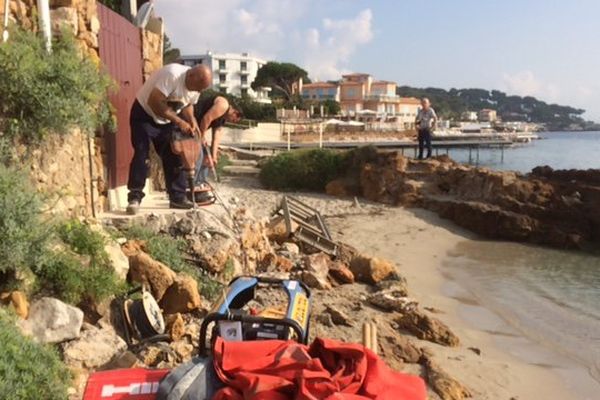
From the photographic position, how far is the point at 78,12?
6.22 m

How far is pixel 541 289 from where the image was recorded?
11.0 m

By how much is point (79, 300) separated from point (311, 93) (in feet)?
301

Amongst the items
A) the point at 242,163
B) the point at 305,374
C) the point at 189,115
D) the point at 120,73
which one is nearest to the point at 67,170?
the point at 189,115

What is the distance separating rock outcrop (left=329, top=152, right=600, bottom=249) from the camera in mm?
15852

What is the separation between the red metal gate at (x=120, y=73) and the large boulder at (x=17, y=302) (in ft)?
10.3

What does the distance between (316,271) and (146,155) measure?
318 cm

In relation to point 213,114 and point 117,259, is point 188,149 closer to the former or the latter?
point 213,114

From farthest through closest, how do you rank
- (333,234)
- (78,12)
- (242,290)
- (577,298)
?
(333,234) < (577,298) < (78,12) < (242,290)

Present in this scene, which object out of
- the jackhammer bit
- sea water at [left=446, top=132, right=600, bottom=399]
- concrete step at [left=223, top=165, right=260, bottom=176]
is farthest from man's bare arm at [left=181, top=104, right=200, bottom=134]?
concrete step at [left=223, top=165, right=260, bottom=176]

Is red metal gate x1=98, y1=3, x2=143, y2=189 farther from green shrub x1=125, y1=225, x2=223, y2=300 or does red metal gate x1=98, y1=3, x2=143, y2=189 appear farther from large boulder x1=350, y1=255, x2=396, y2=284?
large boulder x1=350, y1=255, x2=396, y2=284

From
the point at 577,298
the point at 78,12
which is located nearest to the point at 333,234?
the point at 577,298

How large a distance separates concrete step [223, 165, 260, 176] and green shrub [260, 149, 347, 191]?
4.49 ft

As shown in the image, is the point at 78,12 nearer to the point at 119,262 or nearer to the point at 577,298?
the point at 119,262

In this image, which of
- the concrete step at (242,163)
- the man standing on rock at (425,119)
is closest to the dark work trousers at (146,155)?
the man standing on rock at (425,119)
